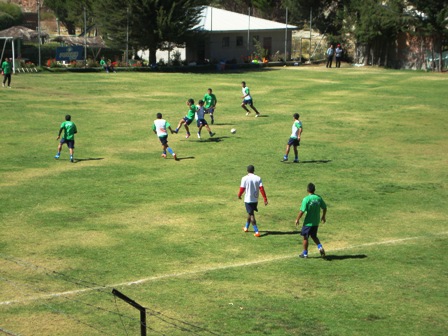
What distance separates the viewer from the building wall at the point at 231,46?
71.2m

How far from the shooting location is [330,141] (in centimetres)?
3378

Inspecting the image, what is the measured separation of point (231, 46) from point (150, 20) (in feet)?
38.9

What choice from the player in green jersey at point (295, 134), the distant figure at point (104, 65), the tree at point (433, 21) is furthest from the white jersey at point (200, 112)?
the tree at point (433, 21)

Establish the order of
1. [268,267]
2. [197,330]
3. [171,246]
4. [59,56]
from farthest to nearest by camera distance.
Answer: [59,56]
[171,246]
[268,267]
[197,330]

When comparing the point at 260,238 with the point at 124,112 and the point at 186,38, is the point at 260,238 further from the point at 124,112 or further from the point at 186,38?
the point at 186,38

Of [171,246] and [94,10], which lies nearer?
[171,246]

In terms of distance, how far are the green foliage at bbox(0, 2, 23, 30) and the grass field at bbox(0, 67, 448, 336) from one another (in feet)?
150

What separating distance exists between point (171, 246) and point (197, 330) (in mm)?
5254

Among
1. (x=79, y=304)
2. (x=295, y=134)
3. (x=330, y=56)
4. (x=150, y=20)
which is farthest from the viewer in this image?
(x=330, y=56)

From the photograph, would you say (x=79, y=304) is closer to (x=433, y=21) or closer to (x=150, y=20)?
(x=150, y=20)

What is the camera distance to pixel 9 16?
85750mm

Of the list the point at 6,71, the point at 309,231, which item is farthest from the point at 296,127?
the point at 6,71

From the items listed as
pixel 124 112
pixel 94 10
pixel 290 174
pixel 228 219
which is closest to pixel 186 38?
pixel 94 10

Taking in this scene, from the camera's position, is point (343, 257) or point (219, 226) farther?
point (219, 226)
